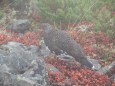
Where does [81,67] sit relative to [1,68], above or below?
below

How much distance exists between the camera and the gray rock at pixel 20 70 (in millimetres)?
6293

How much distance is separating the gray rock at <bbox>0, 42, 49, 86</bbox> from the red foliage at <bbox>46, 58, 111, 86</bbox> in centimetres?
58

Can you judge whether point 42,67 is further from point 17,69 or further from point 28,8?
point 28,8

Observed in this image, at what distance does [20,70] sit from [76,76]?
62.8 inches

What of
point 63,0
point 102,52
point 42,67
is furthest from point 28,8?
point 42,67

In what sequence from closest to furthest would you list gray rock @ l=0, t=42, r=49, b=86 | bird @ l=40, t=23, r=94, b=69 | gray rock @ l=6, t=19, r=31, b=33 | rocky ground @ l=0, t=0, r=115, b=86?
gray rock @ l=0, t=42, r=49, b=86
rocky ground @ l=0, t=0, r=115, b=86
bird @ l=40, t=23, r=94, b=69
gray rock @ l=6, t=19, r=31, b=33

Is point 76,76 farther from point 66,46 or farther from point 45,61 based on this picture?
point 45,61

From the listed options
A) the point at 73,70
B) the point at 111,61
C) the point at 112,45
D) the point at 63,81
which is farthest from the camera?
the point at 112,45

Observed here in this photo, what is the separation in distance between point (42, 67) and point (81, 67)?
178cm

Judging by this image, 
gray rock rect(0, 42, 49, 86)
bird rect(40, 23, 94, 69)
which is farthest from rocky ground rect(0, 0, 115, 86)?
bird rect(40, 23, 94, 69)

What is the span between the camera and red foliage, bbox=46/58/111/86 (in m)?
7.72

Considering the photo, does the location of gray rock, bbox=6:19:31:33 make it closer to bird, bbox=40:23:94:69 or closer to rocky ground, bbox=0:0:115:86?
rocky ground, bbox=0:0:115:86

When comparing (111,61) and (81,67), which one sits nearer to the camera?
(81,67)

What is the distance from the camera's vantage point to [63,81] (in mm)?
7637
